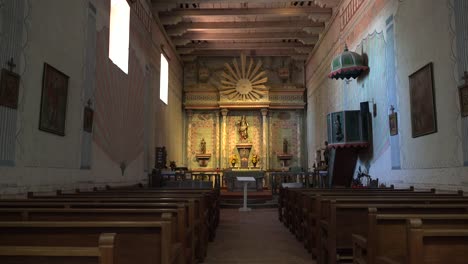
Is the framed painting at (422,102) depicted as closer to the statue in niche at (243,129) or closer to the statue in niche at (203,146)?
the statue in niche at (243,129)

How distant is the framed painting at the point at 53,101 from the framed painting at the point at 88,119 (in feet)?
2.28

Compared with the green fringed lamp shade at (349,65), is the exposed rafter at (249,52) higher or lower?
higher

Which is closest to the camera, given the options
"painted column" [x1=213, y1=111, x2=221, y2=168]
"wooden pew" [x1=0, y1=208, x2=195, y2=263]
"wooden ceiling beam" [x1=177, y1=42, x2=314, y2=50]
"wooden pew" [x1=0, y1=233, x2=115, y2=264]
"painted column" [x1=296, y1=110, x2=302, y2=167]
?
"wooden pew" [x1=0, y1=233, x2=115, y2=264]

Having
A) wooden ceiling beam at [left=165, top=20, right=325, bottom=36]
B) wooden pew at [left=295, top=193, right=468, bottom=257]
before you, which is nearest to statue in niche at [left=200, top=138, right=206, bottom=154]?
wooden ceiling beam at [left=165, top=20, right=325, bottom=36]

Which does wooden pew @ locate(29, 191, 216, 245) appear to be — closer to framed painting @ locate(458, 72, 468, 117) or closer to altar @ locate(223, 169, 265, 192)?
framed painting @ locate(458, 72, 468, 117)

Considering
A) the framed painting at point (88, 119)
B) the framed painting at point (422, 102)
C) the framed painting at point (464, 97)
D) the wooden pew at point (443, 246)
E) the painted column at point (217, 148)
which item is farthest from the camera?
the painted column at point (217, 148)

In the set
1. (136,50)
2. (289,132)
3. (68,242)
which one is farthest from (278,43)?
(68,242)

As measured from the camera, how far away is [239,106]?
56.5 feet

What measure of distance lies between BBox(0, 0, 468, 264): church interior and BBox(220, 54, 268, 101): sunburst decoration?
1.35 metres

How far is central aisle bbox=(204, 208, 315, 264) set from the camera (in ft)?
16.3

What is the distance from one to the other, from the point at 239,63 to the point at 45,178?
13.4 meters

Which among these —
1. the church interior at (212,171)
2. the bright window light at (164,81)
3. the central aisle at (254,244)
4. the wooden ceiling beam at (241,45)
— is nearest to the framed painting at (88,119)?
the church interior at (212,171)

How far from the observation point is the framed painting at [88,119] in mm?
6847

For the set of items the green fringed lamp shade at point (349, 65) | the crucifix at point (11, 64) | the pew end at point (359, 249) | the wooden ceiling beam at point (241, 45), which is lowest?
the pew end at point (359, 249)
